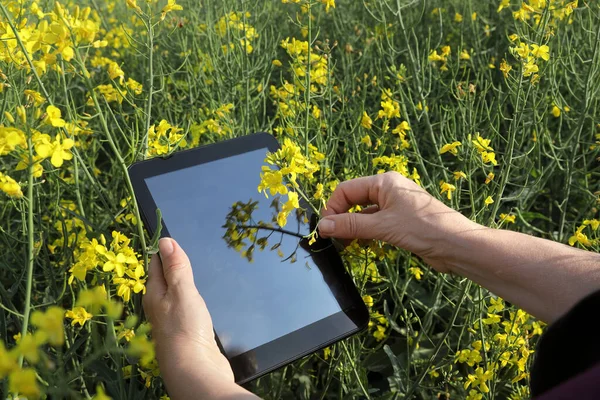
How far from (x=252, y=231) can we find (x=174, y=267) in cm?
26

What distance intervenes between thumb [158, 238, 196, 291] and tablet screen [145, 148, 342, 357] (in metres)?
0.11

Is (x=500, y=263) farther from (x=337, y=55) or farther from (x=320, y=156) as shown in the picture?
(x=337, y=55)

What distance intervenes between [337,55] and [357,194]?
2.04 meters

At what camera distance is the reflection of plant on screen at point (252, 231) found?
116 centimetres

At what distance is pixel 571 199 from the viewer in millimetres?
2244

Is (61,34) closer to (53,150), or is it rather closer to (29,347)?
(53,150)

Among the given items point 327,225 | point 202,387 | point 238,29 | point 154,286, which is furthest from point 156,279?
point 238,29

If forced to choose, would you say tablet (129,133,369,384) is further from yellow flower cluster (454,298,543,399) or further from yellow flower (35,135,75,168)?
yellow flower cluster (454,298,543,399)

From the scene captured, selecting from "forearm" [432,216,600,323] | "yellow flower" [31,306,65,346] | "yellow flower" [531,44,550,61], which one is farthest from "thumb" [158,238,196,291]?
"yellow flower" [531,44,550,61]

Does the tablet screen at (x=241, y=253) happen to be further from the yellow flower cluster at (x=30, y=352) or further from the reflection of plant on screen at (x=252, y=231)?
the yellow flower cluster at (x=30, y=352)

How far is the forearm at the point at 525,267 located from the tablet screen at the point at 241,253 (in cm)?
29

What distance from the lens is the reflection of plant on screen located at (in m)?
1.16

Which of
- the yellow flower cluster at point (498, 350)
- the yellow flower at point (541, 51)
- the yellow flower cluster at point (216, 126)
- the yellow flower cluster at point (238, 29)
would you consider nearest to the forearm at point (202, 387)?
the yellow flower cluster at point (498, 350)

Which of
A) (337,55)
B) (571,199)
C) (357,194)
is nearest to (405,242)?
(357,194)
